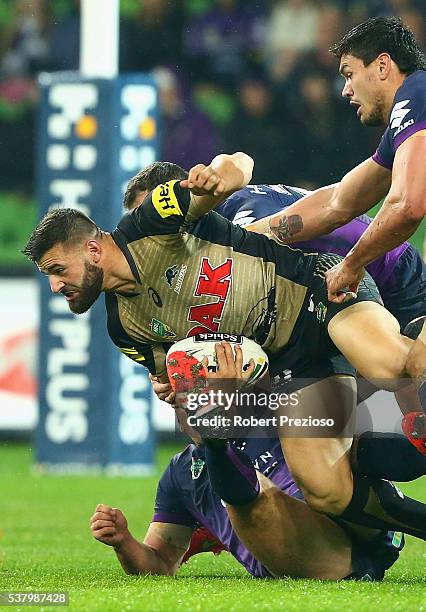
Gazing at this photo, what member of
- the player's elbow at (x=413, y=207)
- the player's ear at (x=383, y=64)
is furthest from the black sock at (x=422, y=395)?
the player's ear at (x=383, y=64)

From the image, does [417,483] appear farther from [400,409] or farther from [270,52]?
[270,52]

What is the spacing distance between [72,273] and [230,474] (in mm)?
839

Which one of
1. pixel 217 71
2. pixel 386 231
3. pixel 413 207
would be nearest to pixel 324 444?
pixel 386 231

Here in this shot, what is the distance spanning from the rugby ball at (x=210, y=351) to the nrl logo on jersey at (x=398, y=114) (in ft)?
2.86

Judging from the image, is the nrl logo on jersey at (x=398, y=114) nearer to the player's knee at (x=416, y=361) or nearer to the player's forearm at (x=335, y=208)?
the player's forearm at (x=335, y=208)

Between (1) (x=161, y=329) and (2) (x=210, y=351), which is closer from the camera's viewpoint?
(2) (x=210, y=351)

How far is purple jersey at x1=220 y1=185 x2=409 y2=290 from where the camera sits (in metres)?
4.84

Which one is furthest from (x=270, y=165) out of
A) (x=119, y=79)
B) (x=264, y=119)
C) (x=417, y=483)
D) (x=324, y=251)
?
(x=324, y=251)

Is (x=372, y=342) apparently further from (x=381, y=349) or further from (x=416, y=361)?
(x=416, y=361)

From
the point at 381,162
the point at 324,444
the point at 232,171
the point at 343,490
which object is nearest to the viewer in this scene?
the point at 232,171

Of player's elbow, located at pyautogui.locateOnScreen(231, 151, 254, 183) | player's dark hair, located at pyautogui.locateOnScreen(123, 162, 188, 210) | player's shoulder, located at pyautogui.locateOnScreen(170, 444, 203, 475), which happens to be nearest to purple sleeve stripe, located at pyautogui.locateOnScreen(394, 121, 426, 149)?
player's elbow, located at pyautogui.locateOnScreen(231, 151, 254, 183)

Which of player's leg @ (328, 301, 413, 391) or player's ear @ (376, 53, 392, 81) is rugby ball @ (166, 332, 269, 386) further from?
player's ear @ (376, 53, 392, 81)

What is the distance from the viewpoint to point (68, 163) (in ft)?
29.3

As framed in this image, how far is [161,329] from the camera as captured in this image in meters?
4.31
